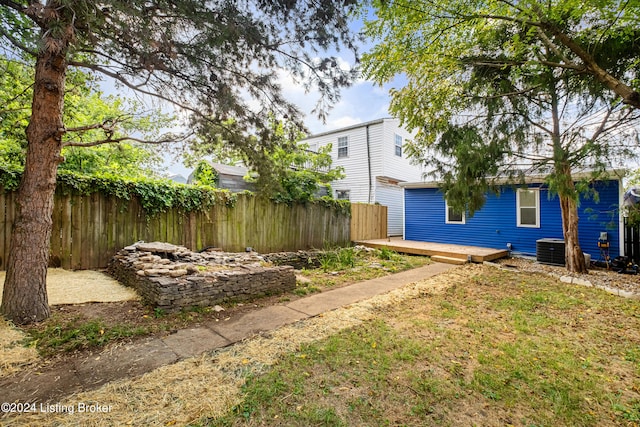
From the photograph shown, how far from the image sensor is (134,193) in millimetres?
5766

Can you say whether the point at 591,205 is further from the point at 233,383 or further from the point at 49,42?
the point at 49,42

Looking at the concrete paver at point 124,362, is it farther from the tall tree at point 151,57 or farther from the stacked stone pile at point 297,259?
the stacked stone pile at point 297,259

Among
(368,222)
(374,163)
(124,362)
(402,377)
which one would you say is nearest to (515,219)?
(368,222)

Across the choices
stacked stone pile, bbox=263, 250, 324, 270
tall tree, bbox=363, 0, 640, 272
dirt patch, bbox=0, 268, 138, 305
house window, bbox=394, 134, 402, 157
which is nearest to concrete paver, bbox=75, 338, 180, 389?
dirt patch, bbox=0, 268, 138, 305

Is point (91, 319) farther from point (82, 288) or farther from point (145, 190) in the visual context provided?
point (145, 190)

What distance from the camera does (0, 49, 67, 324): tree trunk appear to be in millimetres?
2904

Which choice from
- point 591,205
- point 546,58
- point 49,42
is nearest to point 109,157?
point 49,42

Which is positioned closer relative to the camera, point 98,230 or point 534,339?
point 534,339

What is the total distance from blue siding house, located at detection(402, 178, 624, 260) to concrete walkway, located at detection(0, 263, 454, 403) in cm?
401

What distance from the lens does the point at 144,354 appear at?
8.30 ft

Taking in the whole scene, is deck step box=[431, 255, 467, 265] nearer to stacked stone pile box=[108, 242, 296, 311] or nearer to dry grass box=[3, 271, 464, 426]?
stacked stone pile box=[108, 242, 296, 311]

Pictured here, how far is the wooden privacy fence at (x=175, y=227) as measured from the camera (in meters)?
5.04

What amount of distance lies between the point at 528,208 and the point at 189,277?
9.82 m

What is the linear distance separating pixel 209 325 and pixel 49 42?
299 centimetres
